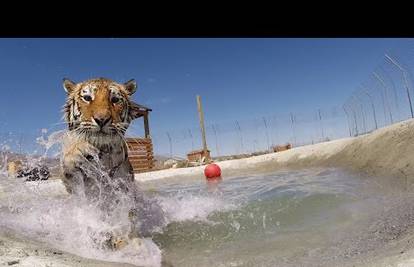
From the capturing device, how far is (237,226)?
546 cm

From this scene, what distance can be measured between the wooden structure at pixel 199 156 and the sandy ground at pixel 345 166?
12.7ft

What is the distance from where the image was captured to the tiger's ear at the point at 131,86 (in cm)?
587

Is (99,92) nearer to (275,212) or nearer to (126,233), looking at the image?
(126,233)

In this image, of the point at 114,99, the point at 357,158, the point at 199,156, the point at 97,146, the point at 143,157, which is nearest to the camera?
the point at 97,146

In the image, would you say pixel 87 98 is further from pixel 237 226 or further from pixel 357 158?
pixel 357 158

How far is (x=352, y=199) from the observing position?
6.33 m

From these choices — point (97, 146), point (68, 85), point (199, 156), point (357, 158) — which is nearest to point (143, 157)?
point (199, 156)

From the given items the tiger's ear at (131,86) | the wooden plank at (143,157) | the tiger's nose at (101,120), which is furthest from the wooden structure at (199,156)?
the tiger's nose at (101,120)

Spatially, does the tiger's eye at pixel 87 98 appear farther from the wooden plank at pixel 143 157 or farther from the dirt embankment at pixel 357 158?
the wooden plank at pixel 143 157

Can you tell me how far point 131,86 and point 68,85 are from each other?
832 millimetres

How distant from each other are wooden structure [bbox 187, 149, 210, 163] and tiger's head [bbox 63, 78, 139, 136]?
1823 centimetres

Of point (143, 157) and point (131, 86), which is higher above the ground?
point (143, 157)

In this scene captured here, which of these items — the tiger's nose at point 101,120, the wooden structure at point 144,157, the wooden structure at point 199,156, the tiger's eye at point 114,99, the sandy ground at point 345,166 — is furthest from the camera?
the wooden structure at point 199,156

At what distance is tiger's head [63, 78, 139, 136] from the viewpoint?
4.90 metres
